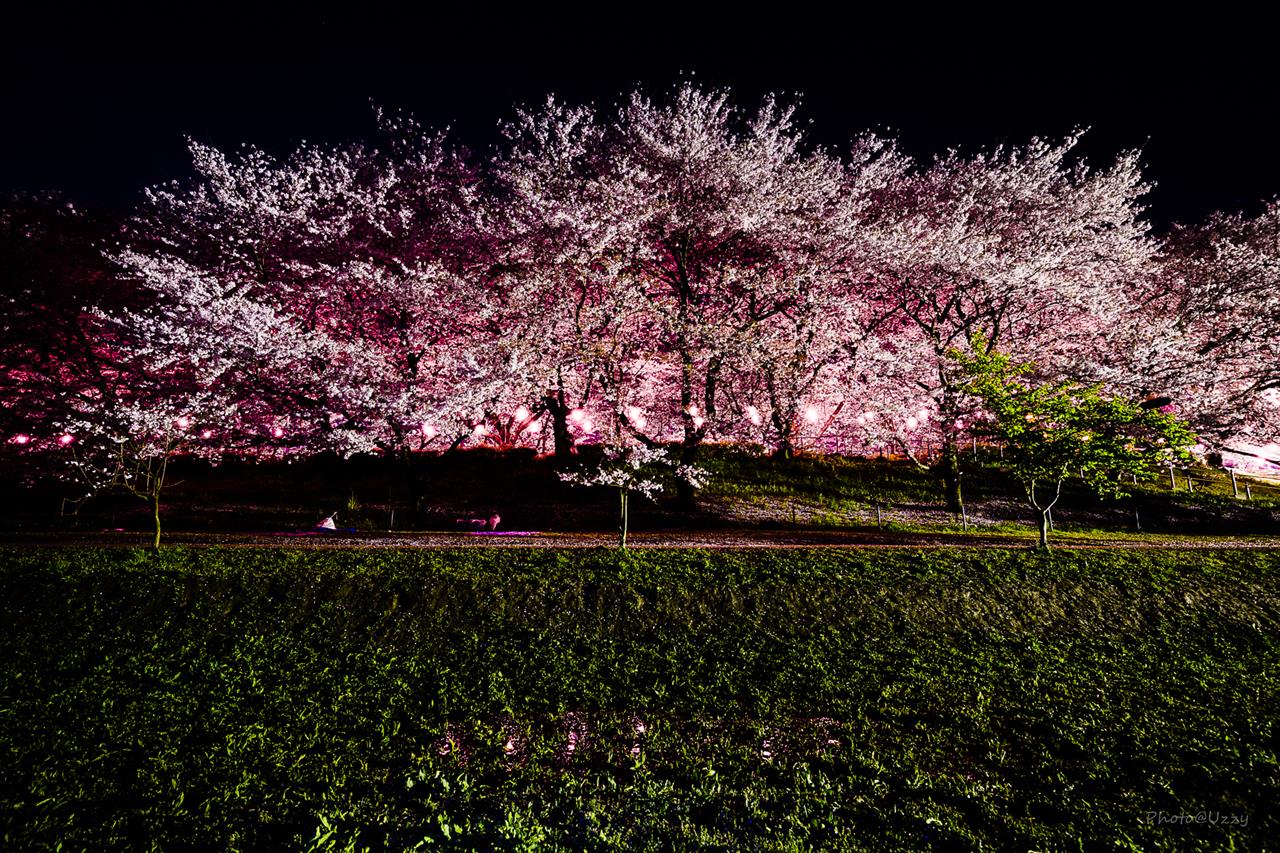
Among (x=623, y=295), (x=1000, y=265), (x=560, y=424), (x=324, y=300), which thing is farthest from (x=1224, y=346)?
(x=324, y=300)

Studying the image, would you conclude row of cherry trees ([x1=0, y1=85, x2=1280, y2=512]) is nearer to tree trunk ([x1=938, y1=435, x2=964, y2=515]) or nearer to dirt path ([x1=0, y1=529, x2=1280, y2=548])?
tree trunk ([x1=938, y1=435, x2=964, y2=515])

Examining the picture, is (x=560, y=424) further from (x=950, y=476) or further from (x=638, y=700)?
(x=950, y=476)

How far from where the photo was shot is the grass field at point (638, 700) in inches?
234

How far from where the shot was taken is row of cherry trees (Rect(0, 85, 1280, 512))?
16141 millimetres

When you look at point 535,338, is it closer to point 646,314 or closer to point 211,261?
point 646,314

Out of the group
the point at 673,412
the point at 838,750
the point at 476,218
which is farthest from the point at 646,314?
the point at 838,750

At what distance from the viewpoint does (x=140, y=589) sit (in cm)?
1110

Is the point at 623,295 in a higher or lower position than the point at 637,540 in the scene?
higher

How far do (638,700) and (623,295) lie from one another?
40.4 ft

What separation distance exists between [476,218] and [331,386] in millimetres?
7581

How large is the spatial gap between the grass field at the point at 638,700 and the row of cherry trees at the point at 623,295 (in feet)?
17.5

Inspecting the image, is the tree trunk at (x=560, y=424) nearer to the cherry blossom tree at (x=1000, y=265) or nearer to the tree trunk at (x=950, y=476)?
the cherry blossom tree at (x=1000, y=265)

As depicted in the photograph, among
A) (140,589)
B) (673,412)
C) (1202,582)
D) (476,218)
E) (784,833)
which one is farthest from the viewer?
(673,412)

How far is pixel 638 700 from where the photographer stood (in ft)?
27.6
